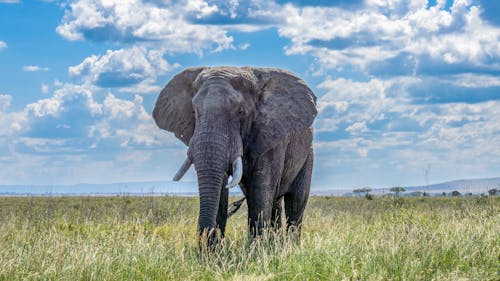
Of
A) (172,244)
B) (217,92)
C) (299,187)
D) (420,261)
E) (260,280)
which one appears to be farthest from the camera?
(299,187)

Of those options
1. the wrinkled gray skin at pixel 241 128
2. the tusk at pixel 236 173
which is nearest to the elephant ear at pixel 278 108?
the wrinkled gray skin at pixel 241 128

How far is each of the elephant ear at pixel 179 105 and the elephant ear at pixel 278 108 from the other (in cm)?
126

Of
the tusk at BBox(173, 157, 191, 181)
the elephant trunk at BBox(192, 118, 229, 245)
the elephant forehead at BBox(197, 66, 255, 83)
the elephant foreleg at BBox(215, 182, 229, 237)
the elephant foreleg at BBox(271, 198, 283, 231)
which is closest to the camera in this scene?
the elephant trunk at BBox(192, 118, 229, 245)

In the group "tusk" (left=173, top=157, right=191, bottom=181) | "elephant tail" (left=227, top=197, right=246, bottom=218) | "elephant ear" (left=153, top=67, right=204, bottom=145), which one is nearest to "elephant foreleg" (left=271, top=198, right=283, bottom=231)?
→ "elephant tail" (left=227, top=197, right=246, bottom=218)

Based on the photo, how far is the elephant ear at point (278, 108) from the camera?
12820 millimetres

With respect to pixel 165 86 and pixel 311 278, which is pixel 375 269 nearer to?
pixel 311 278

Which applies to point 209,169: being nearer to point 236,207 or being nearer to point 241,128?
point 241,128

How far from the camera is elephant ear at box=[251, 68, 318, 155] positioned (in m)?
12.8

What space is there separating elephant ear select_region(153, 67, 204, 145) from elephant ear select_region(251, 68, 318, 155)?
49.7 inches

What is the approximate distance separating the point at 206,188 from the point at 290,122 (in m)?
2.40

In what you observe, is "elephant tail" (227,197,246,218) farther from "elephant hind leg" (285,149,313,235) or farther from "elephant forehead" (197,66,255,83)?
"elephant forehead" (197,66,255,83)

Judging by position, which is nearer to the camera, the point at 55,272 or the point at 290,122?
the point at 55,272

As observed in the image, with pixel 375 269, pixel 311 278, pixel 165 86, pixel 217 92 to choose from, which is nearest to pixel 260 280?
pixel 311 278

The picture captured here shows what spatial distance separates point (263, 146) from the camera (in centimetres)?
1277
